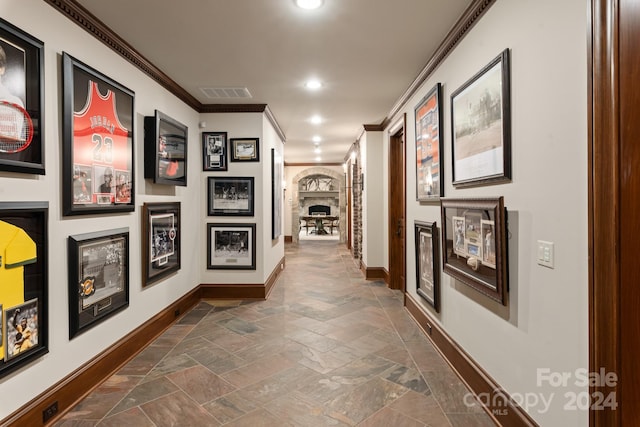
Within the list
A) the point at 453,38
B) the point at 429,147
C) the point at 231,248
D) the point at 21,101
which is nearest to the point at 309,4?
the point at 453,38

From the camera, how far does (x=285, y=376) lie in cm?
254

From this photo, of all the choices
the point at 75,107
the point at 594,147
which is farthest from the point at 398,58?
the point at 75,107

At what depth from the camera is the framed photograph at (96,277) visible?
7.27 feet

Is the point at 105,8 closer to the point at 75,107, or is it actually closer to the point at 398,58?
the point at 75,107

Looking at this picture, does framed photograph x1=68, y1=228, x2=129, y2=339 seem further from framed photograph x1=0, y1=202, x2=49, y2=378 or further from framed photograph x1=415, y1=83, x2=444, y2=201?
framed photograph x1=415, y1=83, x2=444, y2=201

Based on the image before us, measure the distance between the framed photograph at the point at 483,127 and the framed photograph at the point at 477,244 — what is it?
7.2 inches

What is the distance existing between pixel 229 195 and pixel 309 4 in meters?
2.89

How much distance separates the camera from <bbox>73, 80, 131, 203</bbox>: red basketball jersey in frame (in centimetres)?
228

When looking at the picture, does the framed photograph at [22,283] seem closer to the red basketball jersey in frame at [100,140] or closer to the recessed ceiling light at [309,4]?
the red basketball jersey in frame at [100,140]

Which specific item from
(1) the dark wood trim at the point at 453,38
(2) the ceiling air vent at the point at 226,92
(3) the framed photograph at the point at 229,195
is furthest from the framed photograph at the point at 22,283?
(1) the dark wood trim at the point at 453,38

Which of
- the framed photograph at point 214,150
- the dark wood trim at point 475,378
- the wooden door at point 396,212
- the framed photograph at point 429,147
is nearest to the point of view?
the dark wood trim at point 475,378

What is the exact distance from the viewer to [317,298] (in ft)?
15.4

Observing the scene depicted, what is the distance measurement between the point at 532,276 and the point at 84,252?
2.83m

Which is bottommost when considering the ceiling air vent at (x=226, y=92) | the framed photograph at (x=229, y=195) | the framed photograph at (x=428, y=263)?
the framed photograph at (x=428, y=263)
